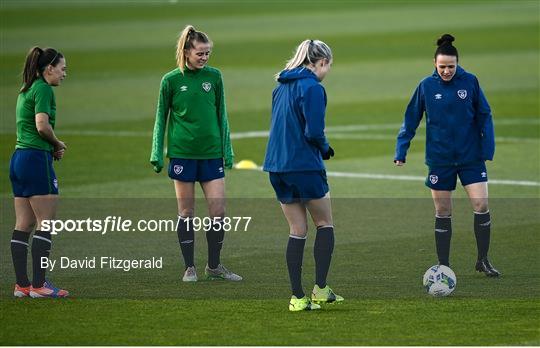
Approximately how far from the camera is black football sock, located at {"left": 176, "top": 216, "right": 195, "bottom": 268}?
12664 millimetres

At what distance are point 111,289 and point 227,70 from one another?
76.9 ft

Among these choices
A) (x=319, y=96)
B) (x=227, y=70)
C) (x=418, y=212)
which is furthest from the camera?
(x=227, y=70)

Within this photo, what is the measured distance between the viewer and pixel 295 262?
1111 cm

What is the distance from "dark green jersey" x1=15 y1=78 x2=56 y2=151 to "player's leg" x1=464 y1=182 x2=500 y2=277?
390cm

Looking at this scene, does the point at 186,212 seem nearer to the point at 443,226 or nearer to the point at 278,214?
the point at 443,226

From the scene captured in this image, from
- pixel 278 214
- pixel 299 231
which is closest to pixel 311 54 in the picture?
pixel 299 231

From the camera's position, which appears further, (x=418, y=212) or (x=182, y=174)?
(x=418, y=212)

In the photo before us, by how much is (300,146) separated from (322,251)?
918 mm

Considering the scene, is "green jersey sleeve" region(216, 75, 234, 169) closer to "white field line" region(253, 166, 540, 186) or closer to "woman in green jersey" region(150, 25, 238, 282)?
"woman in green jersey" region(150, 25, 238, 282)

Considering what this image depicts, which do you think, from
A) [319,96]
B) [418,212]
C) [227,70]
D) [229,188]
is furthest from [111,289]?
[227,70]

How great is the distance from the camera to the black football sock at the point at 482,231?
12.8 meters

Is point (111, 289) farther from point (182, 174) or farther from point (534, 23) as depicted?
point (534, 23)

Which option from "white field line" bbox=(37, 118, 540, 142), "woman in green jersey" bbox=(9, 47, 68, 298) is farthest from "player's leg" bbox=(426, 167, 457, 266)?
"white field line" bbox=(37, 118, 540, 142)

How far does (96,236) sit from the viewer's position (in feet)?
49.9
